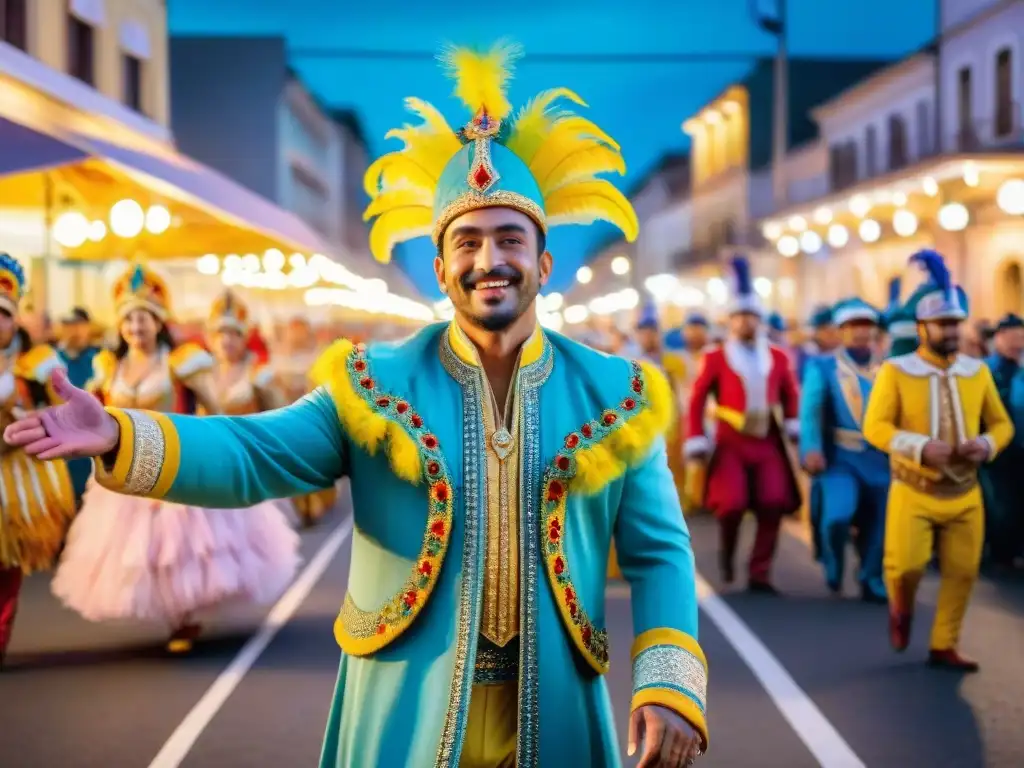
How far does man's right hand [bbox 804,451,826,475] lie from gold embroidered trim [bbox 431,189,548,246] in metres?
7.68

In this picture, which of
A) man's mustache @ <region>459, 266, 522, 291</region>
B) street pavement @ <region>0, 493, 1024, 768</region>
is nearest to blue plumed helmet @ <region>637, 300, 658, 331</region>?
street pavement @ <region>0, 493, 1024, 768</region>

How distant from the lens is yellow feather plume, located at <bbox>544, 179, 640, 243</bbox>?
4176 mm

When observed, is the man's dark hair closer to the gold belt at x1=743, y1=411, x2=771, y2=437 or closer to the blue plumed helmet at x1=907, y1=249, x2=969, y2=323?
the blue plumed helmet at x1=907, y1=249, x2=969, y2=323

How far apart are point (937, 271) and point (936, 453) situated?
1.10 meters

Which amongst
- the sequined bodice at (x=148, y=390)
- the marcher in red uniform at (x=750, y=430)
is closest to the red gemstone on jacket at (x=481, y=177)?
the sequined bodice at (x=148, y=390)

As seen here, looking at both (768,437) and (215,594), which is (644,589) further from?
(768,437)

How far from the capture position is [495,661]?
3.81 meters

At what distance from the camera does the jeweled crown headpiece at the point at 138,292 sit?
32.6ft

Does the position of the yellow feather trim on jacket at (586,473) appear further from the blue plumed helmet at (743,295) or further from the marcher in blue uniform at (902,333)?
the blue plumed helmet at (743,295)

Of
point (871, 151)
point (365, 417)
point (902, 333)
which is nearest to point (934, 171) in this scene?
point (871, 151)

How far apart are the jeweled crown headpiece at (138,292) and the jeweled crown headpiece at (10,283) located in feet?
2.99

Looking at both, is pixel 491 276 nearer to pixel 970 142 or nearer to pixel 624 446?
pixel 624 446

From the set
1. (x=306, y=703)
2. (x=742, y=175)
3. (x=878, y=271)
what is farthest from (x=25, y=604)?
(x=742, y=175)

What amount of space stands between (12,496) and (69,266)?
15.4 m
